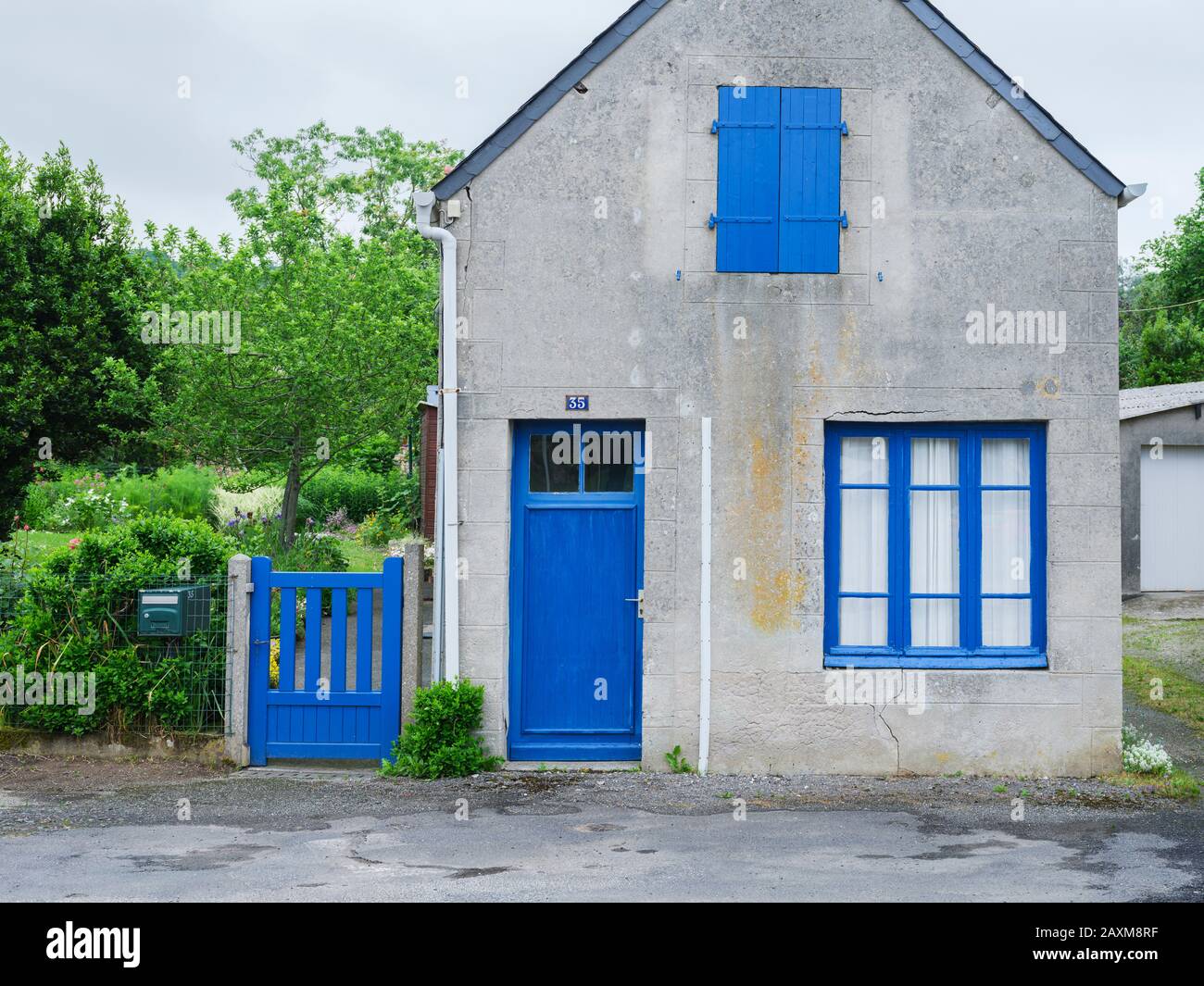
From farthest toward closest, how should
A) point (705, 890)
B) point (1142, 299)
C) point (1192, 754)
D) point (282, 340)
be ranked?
point (1142, 299)
point (282, 340)
point (1192, 754)
point (705, 890)

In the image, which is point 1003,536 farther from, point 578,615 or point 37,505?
point 37,505

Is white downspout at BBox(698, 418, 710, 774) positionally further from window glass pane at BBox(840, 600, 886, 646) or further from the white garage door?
the white garage door

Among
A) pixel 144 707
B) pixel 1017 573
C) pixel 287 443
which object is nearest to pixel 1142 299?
Result: pixel 287 443

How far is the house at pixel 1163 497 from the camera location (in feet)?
62.8

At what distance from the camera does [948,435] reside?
376 inches

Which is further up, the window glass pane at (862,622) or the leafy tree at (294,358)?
the leafy tree at (294,358)

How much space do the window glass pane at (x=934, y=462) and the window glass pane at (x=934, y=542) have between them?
0.29 feet

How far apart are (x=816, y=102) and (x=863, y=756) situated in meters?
5.06

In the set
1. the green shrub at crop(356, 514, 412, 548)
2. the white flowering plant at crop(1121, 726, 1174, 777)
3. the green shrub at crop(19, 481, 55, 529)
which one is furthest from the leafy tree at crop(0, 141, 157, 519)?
the white flowering plant at crop(1121, 726, 1174, 777)

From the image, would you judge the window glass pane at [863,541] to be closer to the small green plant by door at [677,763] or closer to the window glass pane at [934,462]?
the window glass pane at [934,462]

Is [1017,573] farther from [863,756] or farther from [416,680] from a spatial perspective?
[416,680]

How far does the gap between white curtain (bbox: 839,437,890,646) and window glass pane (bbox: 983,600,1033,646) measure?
824mm

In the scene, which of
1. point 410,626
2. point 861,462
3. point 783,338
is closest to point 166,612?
point 410,626

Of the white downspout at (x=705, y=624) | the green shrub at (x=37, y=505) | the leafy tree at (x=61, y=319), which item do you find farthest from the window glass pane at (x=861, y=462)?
the leafy tree at (x=61, y=319)
